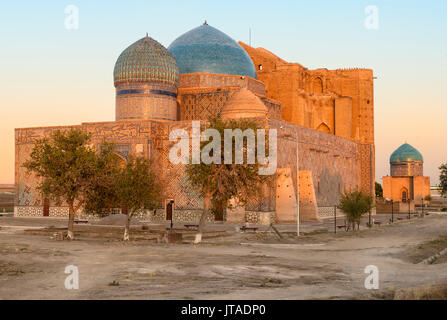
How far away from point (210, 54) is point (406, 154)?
42.3m

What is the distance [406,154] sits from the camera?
74500mm

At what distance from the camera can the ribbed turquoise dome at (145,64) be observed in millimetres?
38375

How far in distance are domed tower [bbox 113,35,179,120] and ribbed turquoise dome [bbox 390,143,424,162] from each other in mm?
45152

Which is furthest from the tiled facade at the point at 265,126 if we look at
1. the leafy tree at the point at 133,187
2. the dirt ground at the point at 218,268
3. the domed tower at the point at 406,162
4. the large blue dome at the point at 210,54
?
the domed tower at the point at 406,162

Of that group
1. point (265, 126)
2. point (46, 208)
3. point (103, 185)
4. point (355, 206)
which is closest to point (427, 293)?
point (103, 185)

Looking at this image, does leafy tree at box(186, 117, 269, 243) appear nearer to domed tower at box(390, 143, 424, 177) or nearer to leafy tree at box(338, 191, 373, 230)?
leafy tree at box(338, 191, 373, 230)

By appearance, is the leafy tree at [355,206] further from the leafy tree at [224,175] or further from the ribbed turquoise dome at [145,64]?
the ribbed turquoise dome at [145,64]

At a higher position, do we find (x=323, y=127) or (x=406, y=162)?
(x=323, y=127)

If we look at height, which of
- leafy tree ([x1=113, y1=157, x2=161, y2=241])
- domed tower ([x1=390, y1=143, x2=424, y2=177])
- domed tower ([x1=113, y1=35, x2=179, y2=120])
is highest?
domed tower ([x1=113, y1=35, x2=179, y2=120])

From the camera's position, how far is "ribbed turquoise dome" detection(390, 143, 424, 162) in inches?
2923

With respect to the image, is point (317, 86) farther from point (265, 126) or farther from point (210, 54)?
point (265, 126)

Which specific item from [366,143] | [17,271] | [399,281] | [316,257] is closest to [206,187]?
[316,257]

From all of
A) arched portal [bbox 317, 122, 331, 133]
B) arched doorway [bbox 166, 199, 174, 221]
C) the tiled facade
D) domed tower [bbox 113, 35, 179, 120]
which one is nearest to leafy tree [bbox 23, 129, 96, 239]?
the tiled facade
